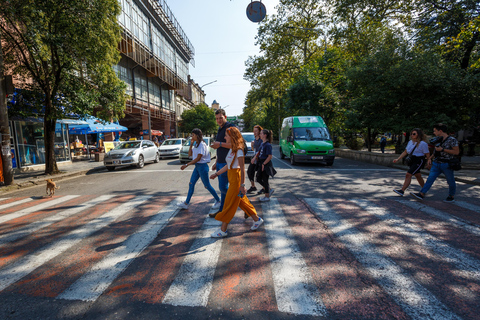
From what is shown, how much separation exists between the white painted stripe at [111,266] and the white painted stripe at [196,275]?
0.72 meters

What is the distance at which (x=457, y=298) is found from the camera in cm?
246

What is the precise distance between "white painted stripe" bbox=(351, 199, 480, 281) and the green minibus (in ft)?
25.1

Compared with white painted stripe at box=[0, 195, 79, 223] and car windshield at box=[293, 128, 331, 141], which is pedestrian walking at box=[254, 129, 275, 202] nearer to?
white painted stripe at box=[0, 195, 79, 223]

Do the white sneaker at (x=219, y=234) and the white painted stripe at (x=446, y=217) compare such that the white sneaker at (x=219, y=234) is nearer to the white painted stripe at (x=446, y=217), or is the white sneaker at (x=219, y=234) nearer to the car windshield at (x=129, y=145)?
the white painted stripe at (x=446, y=217)

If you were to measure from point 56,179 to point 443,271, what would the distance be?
1285 centimetres

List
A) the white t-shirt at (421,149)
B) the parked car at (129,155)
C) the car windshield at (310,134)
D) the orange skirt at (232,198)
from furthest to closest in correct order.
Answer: the car windshield at (310,134), the parked car at (129,155), the white t-shirt at (421,149), the orange skirt at (232,198)

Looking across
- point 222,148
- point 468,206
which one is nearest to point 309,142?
point 468,206

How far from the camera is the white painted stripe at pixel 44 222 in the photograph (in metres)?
4.18

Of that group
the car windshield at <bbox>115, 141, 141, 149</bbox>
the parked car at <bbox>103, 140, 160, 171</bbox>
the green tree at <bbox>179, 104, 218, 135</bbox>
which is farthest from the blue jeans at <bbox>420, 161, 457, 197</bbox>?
the green tree at <bbox>179, 104, 218, 135</bbox>

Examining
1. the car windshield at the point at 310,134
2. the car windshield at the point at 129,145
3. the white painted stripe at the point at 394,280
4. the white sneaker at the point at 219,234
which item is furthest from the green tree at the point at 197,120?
the white painted stripe at the point at 394,280

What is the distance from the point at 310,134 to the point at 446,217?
945 cm

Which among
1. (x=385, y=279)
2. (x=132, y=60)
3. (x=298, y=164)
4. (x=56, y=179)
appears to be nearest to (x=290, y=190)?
(x=385, y=279)

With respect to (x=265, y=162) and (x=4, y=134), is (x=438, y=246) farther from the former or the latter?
(x=4, y=134)

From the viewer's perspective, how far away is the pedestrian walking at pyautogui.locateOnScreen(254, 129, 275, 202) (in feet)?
20.0
